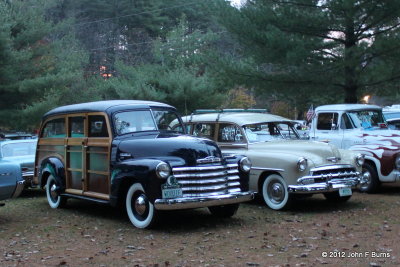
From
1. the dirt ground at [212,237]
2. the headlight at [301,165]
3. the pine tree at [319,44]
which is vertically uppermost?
the pine tree at [319,44]

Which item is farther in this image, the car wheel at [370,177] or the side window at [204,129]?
the car wheel at [370,177]

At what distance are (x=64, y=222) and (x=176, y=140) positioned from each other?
8.51 ft

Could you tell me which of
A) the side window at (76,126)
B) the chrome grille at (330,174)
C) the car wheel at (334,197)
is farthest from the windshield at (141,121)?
the car wheel at (334,197)

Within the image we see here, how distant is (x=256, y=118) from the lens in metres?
10.7

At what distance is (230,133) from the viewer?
34.8 ft

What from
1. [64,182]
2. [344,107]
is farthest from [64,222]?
[344,107]

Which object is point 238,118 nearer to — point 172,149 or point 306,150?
point 306,150

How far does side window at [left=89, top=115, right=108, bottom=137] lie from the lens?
897 centimetres

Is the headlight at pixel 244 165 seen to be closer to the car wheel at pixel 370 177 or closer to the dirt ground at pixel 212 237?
the dirt ground at pixel 212 237

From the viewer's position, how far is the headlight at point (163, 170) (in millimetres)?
7557

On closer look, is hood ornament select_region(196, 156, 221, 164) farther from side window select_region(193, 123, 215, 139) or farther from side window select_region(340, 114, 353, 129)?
side window select_region(340, 114, 353, 129)

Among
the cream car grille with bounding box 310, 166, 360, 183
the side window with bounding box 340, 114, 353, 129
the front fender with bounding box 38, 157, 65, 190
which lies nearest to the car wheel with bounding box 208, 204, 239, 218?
the cream car grille with bounding box 310, 166, 360, 183

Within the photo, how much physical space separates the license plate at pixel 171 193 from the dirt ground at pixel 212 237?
2.05 feet

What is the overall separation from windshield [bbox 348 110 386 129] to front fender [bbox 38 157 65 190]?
281 inches
